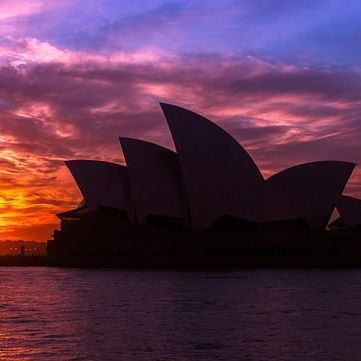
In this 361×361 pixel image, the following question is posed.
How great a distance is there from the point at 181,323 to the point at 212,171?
31.6 metres

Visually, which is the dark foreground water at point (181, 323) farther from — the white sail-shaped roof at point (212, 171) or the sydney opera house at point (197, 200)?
the sydney opera house at point (197, 200)

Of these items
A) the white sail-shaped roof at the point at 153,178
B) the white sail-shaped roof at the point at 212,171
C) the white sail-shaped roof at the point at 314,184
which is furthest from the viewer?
the white sail-shaped roof at the point at 314,184

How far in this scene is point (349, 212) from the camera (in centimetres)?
5622

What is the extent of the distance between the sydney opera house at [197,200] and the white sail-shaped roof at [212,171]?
0.07 metres

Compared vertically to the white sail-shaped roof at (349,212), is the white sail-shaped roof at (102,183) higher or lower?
higher

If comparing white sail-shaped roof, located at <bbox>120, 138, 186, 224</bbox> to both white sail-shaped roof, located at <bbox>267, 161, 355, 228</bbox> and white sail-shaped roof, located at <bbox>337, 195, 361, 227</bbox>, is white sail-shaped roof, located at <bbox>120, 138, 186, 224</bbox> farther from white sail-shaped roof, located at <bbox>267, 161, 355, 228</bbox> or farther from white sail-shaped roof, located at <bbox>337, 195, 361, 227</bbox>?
white sail-shaped roof, located at <bbox>337, 195, 361, 227</bbox>

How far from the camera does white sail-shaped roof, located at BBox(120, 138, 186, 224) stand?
50812 millimetres

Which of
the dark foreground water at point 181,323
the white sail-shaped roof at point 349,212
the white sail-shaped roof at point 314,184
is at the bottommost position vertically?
the dark foreground water at point 181,323

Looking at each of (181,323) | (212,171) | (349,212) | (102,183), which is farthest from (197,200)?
(181,323)

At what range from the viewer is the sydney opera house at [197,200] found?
49938mm

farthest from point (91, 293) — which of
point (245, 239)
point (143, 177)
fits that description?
point (245, 239)

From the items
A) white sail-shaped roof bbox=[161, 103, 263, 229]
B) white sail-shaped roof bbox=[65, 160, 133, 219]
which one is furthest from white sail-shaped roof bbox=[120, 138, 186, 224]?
white sail-shaped roof bbox=[161, 103, 263, 229]

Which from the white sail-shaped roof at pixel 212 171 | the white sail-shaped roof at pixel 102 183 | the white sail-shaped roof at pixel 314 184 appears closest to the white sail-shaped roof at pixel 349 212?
the white sail-shaped roof at pixel 314 184

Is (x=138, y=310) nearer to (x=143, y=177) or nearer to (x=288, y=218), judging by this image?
(x=143, y=177)
